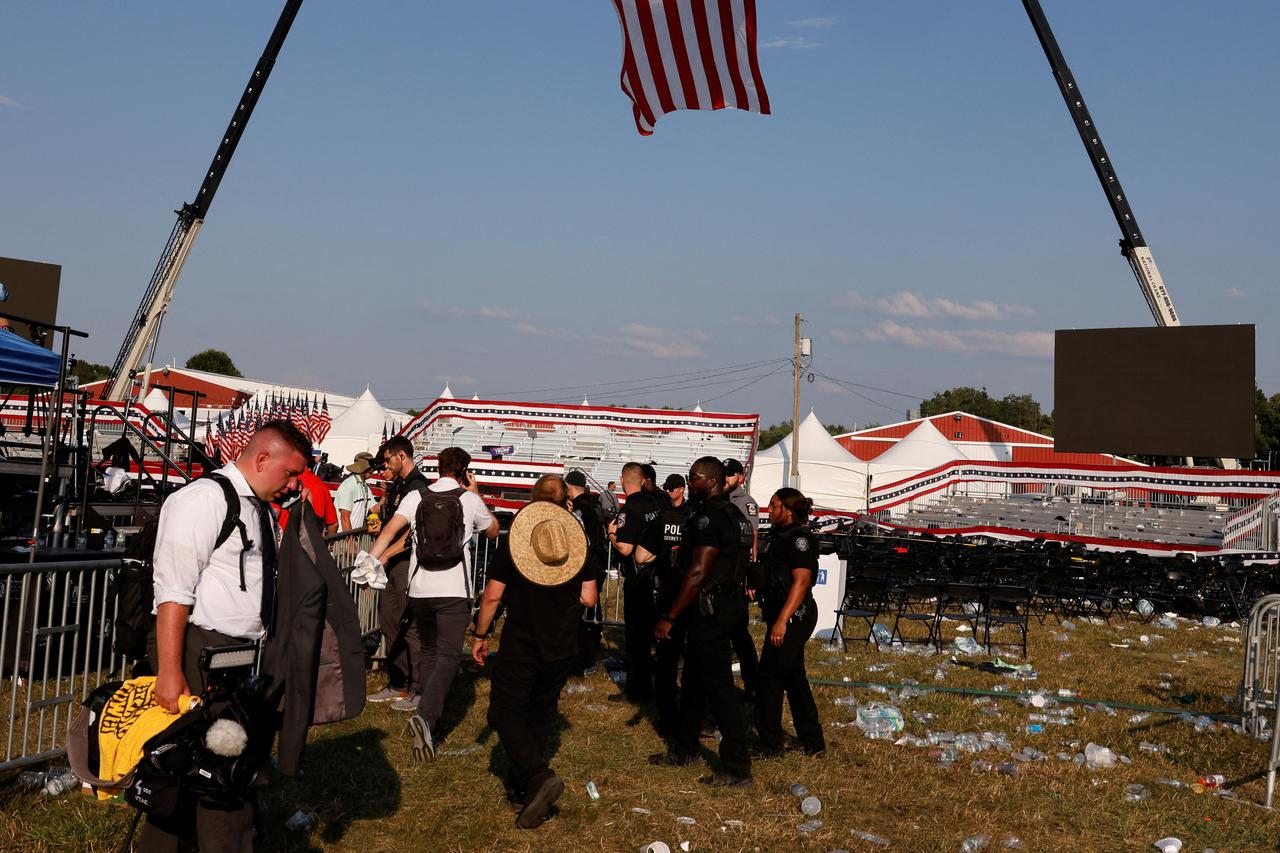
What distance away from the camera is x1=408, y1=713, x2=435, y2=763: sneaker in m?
6.32

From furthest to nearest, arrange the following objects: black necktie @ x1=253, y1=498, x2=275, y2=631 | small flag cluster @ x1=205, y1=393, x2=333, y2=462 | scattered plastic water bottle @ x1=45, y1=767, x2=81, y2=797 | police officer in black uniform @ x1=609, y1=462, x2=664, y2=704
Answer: small flag cluster @ x1=205, y1=393, x2=333, y2=462 < police officer in black uniform @ x1=609, y1=462, x2=664, y2=704 < scattered plastic water bottle @ x1=45, y1=767, x2=81, y2=797 < black necktie @ x1=253, y1=498, x2=275, y2=631

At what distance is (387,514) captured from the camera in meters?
8.75

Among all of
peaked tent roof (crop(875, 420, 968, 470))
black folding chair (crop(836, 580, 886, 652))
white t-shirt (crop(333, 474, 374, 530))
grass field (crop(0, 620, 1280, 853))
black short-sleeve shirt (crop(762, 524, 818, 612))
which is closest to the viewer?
grass field (crop(0, 620, 1280, 853))

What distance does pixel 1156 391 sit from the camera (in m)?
29.7

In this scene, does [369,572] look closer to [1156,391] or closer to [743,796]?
[743,796]

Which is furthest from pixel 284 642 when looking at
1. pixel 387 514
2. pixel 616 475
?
pixel 616 475

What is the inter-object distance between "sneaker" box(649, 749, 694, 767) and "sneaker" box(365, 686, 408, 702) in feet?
7.16

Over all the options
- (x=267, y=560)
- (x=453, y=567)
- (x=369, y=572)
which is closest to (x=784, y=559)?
(x=453, y=567)

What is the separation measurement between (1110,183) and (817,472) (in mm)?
15961

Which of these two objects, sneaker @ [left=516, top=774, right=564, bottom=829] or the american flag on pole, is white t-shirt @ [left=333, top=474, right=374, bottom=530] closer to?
the american flag on pole

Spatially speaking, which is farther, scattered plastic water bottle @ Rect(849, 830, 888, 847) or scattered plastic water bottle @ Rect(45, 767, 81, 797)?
scattered plastic water bottle @ Rect(45, 767, 81, 797)

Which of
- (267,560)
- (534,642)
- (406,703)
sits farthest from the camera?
(406,703)

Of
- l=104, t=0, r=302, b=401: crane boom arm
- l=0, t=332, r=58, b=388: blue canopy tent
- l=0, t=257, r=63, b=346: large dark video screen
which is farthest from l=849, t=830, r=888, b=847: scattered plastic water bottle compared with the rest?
l=104, t=0, r=302, b=401: crane boom arm

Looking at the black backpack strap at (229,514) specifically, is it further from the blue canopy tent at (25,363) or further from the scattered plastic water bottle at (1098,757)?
the blue canopy tent at (25,363)
